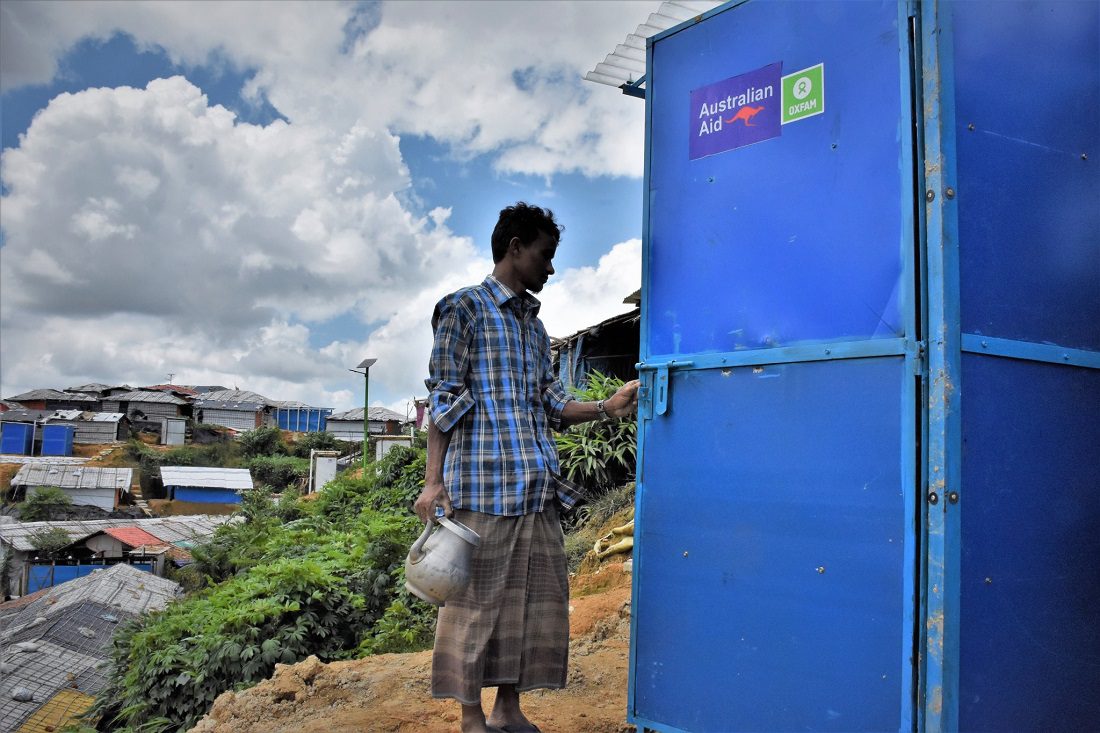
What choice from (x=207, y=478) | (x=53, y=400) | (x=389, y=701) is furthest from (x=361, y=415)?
(x=389, y=701)

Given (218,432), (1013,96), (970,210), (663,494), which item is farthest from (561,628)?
(218,432)

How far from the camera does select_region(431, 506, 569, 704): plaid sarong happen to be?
8.04ft

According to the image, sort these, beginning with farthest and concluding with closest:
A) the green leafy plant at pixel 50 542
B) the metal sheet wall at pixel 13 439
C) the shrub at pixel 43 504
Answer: the metal sheet wall at pixel 13 439 → the shrub at pixel 43 504 → the green leafy plant at pixel 50 542

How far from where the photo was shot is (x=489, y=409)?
253 cm

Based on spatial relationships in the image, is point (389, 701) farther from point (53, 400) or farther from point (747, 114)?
point (53, 400)

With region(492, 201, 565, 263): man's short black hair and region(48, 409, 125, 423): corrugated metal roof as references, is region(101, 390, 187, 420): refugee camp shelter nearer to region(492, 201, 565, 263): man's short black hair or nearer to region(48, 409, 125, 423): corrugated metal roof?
region(48, 409, 125, 423): corrugated metal roof

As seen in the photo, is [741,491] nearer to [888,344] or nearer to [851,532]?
[851,532]

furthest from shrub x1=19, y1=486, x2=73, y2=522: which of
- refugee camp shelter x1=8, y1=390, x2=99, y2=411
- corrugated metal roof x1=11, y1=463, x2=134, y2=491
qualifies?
refugee camp shelter x1=8, y1=390, x2=99, y2=411

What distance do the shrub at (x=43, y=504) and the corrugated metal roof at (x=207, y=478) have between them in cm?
414

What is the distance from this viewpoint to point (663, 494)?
248cm

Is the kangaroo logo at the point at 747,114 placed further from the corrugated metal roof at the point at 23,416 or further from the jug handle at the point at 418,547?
the corrugated metal roof at the point at 23,416

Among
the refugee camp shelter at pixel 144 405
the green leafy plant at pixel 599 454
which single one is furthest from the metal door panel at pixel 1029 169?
the refugee camp shelter at pixel 144 405

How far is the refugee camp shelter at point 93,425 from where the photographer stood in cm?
3756

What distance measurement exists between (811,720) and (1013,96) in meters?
1.81
